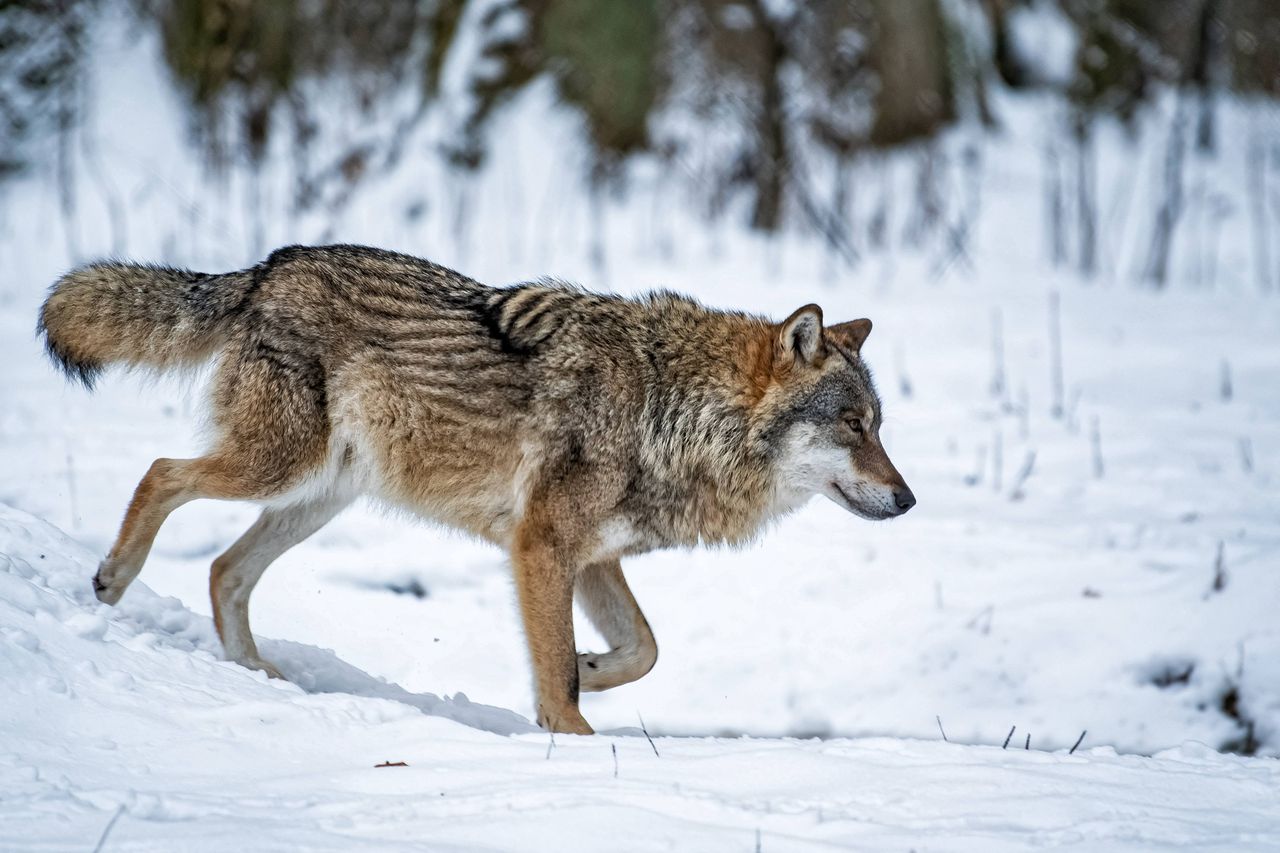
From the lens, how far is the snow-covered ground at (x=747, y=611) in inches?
113

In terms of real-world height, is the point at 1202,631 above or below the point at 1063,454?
below

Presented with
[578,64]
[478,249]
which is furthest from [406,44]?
[478,249]

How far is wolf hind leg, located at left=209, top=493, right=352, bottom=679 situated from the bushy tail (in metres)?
0.71

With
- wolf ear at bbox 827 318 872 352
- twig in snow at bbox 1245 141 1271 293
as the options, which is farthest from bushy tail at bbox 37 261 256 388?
twig in snow at bbox 1245 141 1271 293

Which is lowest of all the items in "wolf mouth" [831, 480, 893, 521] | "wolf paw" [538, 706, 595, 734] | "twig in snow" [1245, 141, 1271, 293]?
"wolf paw" [538, 706, 595, 734]

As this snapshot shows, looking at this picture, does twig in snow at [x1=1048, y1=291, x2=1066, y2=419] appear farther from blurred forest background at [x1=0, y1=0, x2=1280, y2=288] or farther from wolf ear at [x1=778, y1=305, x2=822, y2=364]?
wolf ear at [x1=778, y1=305, x2=822, y2=364]

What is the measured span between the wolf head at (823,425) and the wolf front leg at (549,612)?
0.96 meters

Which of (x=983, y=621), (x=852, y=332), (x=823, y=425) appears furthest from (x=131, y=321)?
(x=983, y=621)

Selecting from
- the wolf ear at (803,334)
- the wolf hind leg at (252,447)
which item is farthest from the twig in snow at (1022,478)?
the wolf hind leg at (252,447)

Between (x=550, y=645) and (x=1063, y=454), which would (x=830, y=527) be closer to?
(x=1063, y=454)

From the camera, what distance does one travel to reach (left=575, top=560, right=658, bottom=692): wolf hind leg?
4840mm

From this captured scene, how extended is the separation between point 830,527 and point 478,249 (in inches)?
234

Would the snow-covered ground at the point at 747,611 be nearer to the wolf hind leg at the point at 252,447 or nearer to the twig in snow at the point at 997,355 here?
the twig in snow at the point at 997,355

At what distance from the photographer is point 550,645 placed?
442 centimetres
